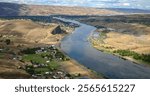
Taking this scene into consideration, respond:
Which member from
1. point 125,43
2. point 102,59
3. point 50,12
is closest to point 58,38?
point 125,43

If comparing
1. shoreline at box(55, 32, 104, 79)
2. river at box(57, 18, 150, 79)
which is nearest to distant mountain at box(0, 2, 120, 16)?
river at box(57, 18, 150, 79)

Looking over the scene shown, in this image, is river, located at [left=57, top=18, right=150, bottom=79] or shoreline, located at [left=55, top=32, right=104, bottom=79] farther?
river, located at [left=57, top=18, right=150, bottom=79]

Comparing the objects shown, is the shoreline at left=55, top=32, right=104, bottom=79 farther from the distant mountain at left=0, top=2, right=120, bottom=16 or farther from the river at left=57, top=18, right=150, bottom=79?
the distant mountain at left=0, top=2, right=120, bottom=16

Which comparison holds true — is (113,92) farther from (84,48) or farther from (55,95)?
(84,48)

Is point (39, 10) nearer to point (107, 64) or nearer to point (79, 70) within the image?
point (107, 64)

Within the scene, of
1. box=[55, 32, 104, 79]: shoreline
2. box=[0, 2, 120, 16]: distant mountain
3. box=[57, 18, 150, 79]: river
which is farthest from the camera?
box=[0, 2, 120, 16]: distant mountain

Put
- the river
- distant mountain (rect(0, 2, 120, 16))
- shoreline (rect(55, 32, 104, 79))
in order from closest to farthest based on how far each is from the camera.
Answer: shoreline (rect(55, 32, 104, 79)) → the river → distant mountain (rect(0, 2, 120, 16))

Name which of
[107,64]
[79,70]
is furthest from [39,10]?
[79,70]

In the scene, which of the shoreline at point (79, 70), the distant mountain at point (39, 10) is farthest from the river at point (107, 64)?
the distant mountain at point (39, 10)
